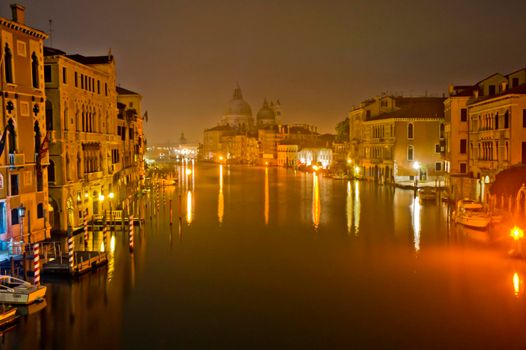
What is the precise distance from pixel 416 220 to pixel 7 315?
17.3m

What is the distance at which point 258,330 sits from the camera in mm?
10867

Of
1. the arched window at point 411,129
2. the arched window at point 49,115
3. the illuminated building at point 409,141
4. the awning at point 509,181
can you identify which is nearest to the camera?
the arched window at point 49,115

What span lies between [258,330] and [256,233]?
35.0 feet

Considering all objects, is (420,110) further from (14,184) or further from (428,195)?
(14,184)

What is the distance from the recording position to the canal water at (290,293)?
1045 cm

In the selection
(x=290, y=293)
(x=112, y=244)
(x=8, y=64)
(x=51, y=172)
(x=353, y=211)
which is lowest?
(x=290, y=293)

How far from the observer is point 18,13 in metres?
16.2

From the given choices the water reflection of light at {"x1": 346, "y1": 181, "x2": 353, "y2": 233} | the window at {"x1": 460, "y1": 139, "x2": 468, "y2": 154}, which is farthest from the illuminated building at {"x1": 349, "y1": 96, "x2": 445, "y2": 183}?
the window at {"x1": 460, "y1": 139, "x2": 468, "y2": 154}

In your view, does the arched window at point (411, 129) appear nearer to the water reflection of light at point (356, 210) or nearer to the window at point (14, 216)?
the water reflection of light at point (356, 210)

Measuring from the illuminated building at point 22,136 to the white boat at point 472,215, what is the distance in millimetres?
14423

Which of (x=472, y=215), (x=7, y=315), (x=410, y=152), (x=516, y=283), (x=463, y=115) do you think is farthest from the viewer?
(x=410, y=152)

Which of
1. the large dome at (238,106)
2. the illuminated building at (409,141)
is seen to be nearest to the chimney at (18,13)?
the illuminated building at (409,141)

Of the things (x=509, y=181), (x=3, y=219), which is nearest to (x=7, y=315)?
(x=3, y=219)

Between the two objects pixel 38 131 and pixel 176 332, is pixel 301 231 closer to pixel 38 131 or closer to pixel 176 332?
pixel 38 131
